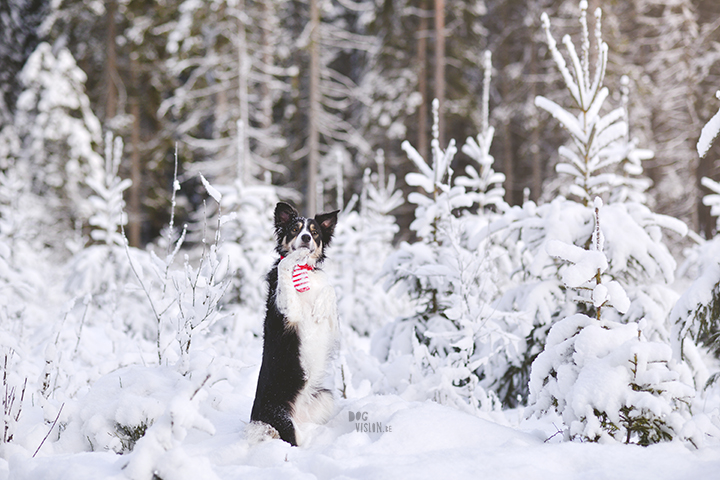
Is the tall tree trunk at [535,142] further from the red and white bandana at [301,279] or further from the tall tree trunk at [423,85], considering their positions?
the red and white bandana at [301,279]

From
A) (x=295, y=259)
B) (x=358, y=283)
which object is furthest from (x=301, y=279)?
(x=358, y=283)

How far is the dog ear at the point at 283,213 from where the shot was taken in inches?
→ 145

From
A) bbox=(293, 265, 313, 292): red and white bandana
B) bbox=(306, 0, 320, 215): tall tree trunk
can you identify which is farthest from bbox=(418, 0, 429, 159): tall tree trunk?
bbox=(293, 265, 313, 292): red and white bandana

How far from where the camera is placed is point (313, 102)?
18516mm

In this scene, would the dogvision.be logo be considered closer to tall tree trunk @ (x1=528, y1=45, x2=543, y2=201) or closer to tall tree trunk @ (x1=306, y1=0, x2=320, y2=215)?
tall tree trunk @ (x1=306, y1=0, x2=320, y2=215)

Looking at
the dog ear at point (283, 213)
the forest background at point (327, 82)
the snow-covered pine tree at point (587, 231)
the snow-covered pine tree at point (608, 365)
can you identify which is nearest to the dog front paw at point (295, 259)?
the dog ear at point (283, 213)

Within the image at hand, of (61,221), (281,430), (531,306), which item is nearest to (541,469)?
(281,430)

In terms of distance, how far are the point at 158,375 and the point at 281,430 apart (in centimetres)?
117

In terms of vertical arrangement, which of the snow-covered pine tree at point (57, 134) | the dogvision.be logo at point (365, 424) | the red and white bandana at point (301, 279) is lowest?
the dogvision.be logo at point (365, 424)

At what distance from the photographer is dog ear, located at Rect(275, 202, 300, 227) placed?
145 inches

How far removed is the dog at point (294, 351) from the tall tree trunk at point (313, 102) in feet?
48.5

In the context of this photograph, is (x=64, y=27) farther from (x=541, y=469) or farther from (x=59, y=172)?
(x=541, y=469)

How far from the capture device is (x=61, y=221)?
69.0 ft

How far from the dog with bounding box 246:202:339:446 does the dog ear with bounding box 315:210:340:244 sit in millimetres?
457
